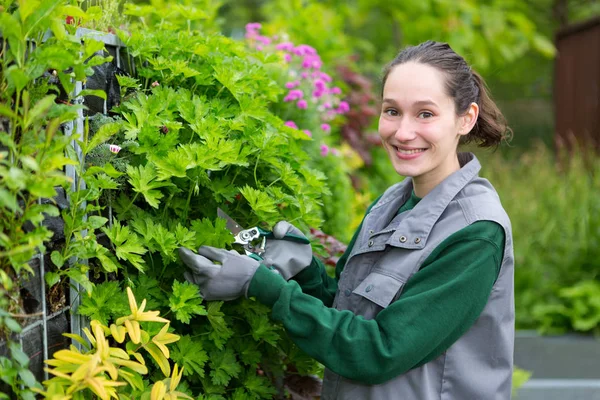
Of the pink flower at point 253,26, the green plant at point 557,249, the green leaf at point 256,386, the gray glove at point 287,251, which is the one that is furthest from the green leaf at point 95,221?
the green plant at point 557,249

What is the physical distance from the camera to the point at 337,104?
199 inches

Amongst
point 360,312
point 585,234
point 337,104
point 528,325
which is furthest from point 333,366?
point 585,234

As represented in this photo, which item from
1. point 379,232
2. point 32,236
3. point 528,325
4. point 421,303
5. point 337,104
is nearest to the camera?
point 32,236

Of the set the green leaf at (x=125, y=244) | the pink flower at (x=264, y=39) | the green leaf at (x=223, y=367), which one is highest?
the pink flower at (x=264, y=39)

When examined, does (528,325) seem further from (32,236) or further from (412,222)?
(32,236)

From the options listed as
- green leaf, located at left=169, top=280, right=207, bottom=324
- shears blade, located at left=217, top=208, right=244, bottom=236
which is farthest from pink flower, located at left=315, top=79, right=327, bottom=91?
green leaf, located at left=169, top=280, right=207, bottom=324

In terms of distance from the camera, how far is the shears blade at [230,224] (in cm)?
206

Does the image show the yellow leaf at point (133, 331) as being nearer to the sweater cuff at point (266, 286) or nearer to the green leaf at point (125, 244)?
the green leaf at point (125, 244)

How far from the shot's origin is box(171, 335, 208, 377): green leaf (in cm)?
199

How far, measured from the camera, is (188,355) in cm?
199

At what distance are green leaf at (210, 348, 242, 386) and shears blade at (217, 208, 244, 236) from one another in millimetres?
357

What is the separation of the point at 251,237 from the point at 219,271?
22 cm

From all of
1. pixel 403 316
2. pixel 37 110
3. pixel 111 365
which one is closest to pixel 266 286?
pixel 403 316

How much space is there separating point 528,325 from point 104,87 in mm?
4764
